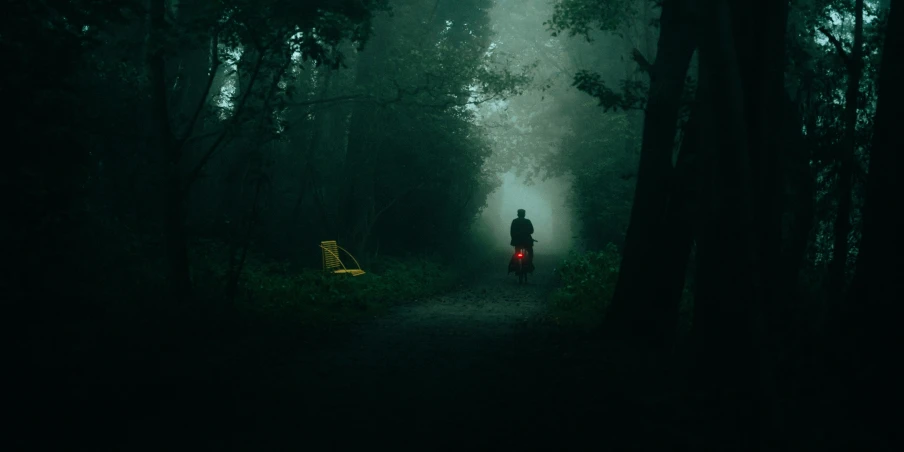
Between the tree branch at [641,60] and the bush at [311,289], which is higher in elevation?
the tree branch at [641,60]

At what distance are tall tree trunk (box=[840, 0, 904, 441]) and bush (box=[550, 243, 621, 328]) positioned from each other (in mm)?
5434

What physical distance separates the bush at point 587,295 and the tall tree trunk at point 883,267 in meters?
5.43

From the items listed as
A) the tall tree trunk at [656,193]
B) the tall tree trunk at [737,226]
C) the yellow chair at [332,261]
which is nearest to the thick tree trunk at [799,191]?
the tall tree trunk at [656,193]

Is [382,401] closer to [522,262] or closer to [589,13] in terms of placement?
[589,13]

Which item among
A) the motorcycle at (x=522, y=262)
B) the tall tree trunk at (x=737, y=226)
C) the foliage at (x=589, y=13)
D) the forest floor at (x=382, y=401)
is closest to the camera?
the tall tree trunk at (x=737, y=226)

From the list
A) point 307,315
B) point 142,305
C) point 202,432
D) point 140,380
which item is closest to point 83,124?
point 142,305

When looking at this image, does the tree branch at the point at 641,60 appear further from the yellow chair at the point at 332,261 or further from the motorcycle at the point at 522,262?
the motorcycle at the point at 522,262

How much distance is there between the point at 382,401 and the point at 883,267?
4.55 metres

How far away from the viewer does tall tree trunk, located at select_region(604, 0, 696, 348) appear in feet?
29.5

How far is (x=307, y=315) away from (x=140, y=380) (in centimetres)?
503

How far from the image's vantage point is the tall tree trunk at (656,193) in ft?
29.5

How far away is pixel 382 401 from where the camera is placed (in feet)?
19.6

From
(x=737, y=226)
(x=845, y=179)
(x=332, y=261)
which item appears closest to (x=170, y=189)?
(x=737, y=226)

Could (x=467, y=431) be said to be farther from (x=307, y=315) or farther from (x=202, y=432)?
(x=307, y=315)
